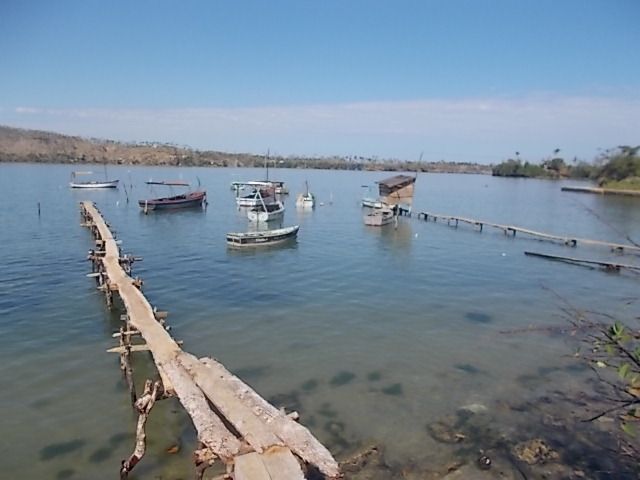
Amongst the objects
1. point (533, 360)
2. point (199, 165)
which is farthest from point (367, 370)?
point (199, 165)

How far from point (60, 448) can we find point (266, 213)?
112 feet

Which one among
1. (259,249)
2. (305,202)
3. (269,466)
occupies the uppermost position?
(269,466)

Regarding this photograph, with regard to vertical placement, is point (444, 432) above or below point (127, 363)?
below

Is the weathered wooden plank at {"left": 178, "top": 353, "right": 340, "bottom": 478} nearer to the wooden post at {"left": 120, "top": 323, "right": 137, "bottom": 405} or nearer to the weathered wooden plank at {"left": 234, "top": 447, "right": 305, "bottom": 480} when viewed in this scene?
the weathered wooden plank at {"left": 234, "top": 447, "right": 305, "bottom": 480}

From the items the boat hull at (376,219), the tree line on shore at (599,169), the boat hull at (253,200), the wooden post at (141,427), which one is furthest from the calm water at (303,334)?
the tree line on shore at (599,169)

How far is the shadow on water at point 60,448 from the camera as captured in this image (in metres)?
8.84

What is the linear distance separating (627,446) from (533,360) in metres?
4.63

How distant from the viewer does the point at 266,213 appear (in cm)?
4247

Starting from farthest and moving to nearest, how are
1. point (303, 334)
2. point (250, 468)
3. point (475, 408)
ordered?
point (303, 334)
point (475, 408)
point (250, 468)

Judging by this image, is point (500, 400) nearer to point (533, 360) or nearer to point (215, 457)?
point (533, 360)

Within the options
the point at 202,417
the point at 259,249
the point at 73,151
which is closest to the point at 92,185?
the point at 259,249

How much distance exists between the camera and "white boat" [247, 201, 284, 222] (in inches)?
1662

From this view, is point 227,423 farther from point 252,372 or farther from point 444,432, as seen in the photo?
point 252,372

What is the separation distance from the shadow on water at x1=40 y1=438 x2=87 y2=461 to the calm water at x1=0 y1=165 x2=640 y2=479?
36mm
